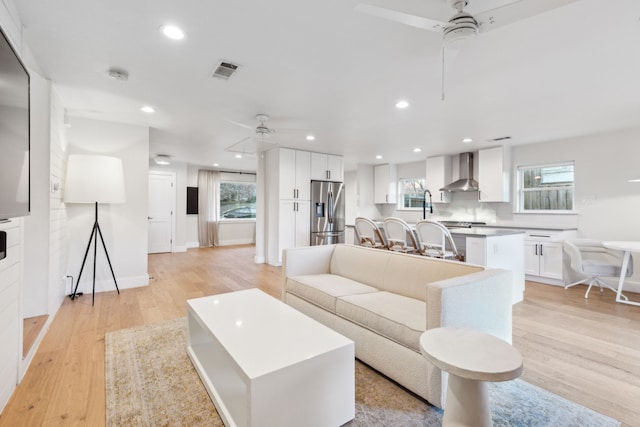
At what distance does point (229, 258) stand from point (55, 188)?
390 cm

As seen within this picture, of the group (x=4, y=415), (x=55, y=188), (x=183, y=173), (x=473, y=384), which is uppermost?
(x=183, y=173)

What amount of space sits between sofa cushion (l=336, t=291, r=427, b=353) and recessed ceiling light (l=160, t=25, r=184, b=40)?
229 centimetres

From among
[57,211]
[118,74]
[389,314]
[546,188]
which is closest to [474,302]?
[389,314]

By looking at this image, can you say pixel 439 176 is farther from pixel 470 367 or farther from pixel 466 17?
pixel 470 367

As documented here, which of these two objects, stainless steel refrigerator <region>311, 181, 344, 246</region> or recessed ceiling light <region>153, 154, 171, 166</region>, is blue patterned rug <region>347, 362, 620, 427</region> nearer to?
stainless steel refrigerator <region>311, 181, 344, 246</region>

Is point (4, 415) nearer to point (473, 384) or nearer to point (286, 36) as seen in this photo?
A: point (473, 384)

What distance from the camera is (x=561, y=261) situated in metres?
4.51

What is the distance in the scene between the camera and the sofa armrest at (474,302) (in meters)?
1.60

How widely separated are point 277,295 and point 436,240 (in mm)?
2188

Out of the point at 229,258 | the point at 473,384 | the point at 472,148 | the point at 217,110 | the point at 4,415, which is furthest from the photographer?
the point at 229,258

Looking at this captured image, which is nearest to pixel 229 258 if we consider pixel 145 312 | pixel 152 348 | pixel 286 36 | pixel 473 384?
pixel 145 312

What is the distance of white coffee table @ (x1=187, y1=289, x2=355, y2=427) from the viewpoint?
1.29 meters

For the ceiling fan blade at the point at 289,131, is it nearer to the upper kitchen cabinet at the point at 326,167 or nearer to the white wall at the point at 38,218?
the upper kitchen cabinet at the point at 326,167

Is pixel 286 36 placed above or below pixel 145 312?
above
